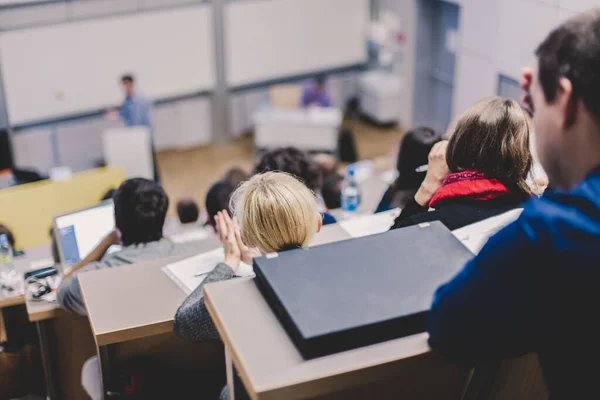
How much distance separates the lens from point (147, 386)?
2.19 meters

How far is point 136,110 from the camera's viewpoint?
7.49 m

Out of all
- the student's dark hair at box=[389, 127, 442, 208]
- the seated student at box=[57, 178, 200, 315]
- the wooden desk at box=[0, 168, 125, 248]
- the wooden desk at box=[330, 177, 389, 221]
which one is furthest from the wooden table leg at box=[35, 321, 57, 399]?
the wooden desk at box=[0, 168, 125, 248]

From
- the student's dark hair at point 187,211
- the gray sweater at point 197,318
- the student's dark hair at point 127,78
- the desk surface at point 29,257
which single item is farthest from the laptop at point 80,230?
the student's dark hair at point 127,78

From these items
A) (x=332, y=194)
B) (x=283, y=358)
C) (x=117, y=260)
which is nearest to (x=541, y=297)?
(x=283, y=358)

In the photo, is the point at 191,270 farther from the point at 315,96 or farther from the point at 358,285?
the point at 315,96

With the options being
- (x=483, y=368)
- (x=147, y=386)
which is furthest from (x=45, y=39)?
(x=483, y=368)

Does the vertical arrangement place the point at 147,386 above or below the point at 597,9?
below

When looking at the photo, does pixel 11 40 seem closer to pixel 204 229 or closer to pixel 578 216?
pixel 204 229

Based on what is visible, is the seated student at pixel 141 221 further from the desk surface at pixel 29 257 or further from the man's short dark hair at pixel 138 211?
the desk surface at pixel 29 257

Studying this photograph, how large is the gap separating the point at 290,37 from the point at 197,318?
758 cm

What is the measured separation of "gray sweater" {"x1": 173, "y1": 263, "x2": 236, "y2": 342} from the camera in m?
1.65

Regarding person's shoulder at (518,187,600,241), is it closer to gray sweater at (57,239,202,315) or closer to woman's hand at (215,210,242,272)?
woman's hand at (215,210,242,272)

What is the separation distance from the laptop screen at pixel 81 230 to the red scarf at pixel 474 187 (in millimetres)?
2018

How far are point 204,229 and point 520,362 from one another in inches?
131
